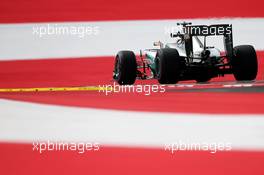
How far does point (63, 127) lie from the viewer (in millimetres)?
2432

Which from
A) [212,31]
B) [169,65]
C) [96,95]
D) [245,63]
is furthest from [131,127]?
[245,63]

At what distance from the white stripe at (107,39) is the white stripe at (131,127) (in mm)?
310

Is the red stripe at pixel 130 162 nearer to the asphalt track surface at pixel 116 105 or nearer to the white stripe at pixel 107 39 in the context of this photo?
the asphalt track surface at pixel 116 105

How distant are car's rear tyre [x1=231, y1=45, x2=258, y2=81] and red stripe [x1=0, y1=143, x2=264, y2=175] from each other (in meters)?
0.64

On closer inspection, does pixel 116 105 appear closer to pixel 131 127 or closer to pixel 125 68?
pixel 131 127

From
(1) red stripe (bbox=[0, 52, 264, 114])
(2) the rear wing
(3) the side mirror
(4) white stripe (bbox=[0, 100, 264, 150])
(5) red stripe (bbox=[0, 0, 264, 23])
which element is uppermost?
(5) red stripe (bbox=[0, 0, 264, 23])

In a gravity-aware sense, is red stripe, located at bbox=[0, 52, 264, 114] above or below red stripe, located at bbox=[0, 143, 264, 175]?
above

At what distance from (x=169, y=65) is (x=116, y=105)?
0.32 meters

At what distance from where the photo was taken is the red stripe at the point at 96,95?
2508mm

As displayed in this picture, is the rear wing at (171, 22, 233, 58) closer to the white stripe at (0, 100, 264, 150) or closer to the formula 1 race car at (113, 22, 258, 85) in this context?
the formula 1 race car at (113, 22, 258, 85)

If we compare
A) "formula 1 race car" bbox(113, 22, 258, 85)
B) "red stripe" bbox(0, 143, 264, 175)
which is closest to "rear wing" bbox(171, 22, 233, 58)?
"formula 1 race car" bbox(113, 22, 258, 85)

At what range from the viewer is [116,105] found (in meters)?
2.57

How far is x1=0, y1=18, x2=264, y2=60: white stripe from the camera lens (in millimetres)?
2713

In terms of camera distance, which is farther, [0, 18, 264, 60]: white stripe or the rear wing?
[0, 18, 264, 60]: white stripe
